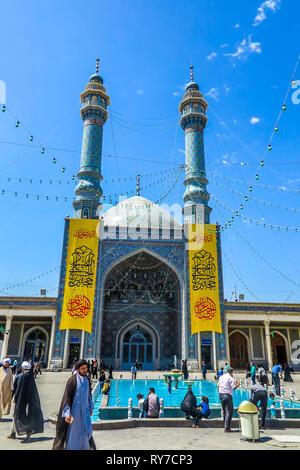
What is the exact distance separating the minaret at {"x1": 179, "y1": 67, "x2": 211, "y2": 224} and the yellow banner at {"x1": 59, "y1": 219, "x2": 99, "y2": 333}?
20.9 ft

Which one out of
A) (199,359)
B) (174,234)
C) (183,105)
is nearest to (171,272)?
(174,234)

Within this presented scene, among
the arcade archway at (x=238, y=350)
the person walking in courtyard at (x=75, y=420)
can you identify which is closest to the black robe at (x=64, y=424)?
the person walking in courtyard at (x=75, y=420)

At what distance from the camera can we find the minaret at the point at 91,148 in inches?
872

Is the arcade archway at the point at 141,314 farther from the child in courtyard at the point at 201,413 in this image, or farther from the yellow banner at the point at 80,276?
the child in courtyard at the point at 201,413

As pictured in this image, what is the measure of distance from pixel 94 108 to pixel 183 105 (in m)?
6.54

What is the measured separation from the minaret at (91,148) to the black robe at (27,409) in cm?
1724

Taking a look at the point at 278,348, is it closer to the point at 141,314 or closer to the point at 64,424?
the point at 141,314

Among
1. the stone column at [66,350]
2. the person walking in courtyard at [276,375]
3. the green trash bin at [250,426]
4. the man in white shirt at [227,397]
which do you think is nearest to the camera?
the green trash bin at [250,426]

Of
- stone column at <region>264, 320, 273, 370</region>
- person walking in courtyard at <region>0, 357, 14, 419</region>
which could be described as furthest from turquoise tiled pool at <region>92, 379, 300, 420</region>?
stone column at <region>264, 320, 273, 370</region>

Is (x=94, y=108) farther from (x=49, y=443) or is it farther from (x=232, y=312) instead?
(x=49, y=443)

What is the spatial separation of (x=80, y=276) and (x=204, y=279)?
24.4 feet

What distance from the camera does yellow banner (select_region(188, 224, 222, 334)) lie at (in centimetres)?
1981

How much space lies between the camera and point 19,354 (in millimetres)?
20719
